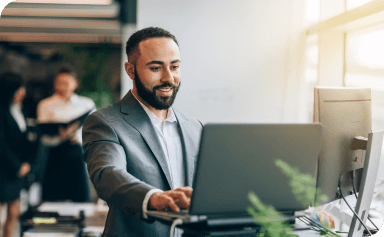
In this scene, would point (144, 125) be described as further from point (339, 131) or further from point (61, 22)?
point (61, 22)

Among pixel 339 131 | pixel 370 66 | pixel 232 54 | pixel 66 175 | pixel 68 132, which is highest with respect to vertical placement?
pixel 232 54

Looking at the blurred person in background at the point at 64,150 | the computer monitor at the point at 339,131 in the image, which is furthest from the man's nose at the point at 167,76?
the blurred person in background at the point at 64,150

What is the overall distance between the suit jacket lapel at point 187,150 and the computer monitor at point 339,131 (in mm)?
458

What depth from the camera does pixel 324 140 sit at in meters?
1.11

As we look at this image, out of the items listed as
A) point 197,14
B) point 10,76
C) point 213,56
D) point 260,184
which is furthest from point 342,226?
point 10,76

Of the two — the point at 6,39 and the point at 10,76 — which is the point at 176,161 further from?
the point at 6,39

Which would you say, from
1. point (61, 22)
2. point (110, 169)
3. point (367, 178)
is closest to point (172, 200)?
point (110, 169)

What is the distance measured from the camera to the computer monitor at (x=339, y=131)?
3.64 ft

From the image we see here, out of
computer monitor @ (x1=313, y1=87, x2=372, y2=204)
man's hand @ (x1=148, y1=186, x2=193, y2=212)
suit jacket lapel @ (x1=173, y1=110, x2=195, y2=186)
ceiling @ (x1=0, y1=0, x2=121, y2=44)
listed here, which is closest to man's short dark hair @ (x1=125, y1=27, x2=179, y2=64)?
suit jacket lapel @ (x1=173, y1=110, x2=195, y2=186)

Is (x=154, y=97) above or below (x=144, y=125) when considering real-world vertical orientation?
above

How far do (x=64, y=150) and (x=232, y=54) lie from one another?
1732 millimetres

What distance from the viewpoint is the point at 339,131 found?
114cm

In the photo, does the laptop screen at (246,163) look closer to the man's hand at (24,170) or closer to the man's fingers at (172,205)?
the man's fingers at (172,205)

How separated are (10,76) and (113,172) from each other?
2.63 m
